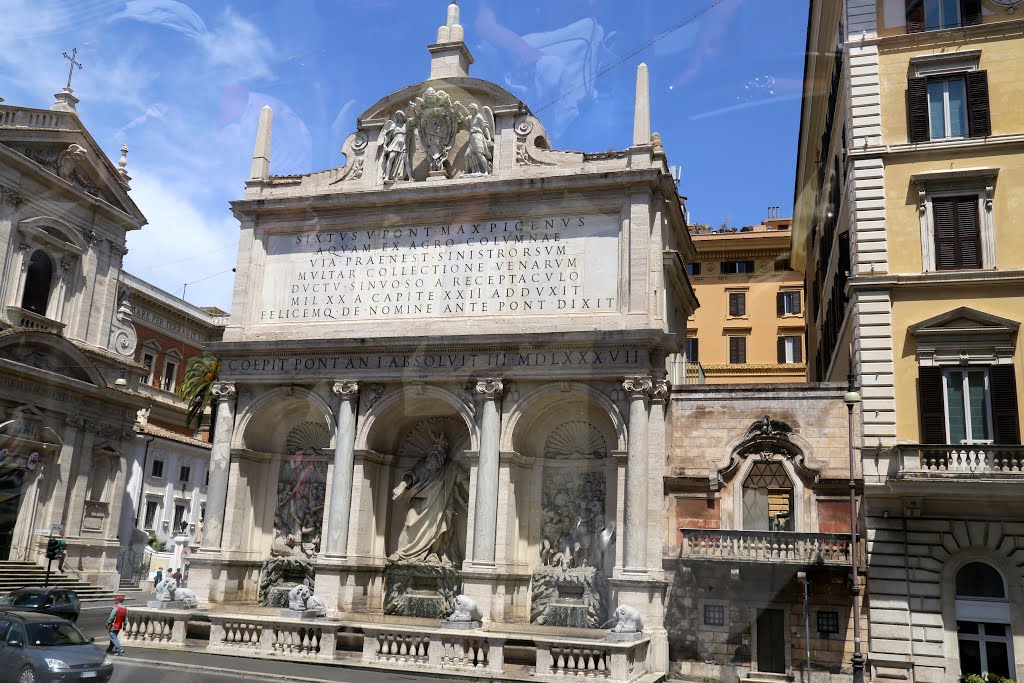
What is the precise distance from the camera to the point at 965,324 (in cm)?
2364

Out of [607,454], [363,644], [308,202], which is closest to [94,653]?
[363,644]

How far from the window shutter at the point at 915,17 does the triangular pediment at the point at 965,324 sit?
817 cm

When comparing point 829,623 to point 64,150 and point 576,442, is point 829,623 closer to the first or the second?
point 576,442

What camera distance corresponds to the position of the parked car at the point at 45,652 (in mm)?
17141

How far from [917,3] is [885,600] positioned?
638 inches

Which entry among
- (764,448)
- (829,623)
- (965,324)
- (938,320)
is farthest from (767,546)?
(965,324)

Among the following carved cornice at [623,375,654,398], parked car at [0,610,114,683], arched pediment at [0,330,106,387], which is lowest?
parked car at [0,610,114,683]

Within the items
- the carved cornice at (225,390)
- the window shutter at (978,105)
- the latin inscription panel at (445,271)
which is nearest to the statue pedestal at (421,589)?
the carved cornice at (225,390)

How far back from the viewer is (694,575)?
25.4 meters

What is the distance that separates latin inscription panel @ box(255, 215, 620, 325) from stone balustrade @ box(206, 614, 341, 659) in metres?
10.5

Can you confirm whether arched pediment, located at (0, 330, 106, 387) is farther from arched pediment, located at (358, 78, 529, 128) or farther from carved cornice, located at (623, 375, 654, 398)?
carved cornice, located at (623, 375, 654, 398)

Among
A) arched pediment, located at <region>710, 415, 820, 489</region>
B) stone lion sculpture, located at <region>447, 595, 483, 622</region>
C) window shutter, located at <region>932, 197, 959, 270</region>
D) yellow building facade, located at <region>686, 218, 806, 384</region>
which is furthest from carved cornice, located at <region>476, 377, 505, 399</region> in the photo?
yellow building facade, located at <region>686, 218, 806, 384</region>

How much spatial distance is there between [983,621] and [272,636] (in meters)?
17.2

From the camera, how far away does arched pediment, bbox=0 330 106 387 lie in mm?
37438
